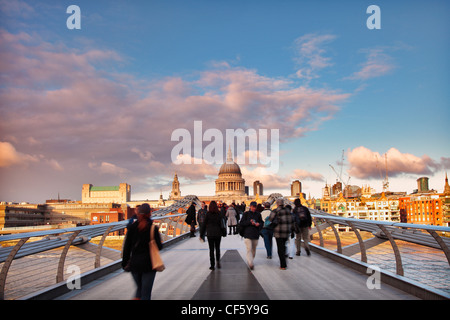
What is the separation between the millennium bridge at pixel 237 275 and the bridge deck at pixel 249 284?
0.02 metres

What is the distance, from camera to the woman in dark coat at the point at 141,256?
19.8 ft

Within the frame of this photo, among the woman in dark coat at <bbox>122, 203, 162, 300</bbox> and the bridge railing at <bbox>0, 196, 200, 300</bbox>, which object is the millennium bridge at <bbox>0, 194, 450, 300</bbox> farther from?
the woman in dark coat at <bbox>122, 203, 162, 300</bbox>

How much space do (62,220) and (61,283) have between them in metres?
195

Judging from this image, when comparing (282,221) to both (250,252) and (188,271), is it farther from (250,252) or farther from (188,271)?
(188,271)

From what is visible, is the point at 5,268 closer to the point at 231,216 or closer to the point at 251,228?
the point at 251,228

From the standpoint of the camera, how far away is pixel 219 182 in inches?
7480

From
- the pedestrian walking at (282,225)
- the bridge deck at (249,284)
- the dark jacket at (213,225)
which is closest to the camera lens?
the bridge deck at (249,284)

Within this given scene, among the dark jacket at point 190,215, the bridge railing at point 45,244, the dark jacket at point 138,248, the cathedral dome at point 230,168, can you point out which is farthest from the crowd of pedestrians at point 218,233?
the cathedral dome at point 230,168

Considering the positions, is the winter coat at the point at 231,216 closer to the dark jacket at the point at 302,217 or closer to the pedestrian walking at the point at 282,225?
the dark jacket at the point at 302,217

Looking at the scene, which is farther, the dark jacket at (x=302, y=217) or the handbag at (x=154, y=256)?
the dark jacket at (x=302, y=217)

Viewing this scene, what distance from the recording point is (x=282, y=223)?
1116 cm

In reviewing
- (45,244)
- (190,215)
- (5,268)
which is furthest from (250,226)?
(190,215)
